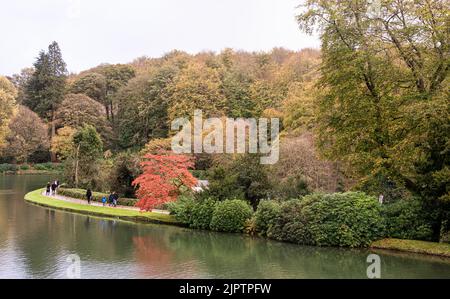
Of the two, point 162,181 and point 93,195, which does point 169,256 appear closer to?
point 162,181

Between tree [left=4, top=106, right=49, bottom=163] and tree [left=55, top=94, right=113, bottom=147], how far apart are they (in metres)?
2.72

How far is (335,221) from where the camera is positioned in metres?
17.2

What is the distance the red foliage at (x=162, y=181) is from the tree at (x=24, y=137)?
3905 cm

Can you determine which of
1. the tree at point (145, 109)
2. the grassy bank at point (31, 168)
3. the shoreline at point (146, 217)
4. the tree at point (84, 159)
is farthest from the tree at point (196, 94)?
the shoreline at point (146, 217)

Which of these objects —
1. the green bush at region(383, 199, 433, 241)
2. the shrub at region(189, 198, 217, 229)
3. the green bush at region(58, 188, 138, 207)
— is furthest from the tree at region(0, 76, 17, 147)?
the green bush at region(383, 199, 433, 241)

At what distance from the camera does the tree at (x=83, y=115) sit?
190 ft

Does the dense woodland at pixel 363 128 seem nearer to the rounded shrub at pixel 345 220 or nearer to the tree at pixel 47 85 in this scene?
the rounded shrub at pixel 345 220

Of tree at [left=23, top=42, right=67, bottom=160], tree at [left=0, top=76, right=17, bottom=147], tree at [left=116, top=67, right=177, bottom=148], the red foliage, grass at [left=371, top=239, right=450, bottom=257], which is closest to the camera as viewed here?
grass at [left=371, top=239, right=450, bottom=257]

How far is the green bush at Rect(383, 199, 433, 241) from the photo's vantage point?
55.4 ft

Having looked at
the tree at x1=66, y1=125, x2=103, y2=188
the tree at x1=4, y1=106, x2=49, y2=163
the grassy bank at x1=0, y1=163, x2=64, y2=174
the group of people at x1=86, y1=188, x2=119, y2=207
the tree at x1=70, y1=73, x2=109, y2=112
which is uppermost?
the tree at x1=70, y1=73, x2=109, y2=112

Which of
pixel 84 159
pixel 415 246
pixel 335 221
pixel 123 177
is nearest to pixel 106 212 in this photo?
pixel 123 177

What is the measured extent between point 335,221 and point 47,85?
54.1 meters

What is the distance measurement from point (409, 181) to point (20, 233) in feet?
48.2

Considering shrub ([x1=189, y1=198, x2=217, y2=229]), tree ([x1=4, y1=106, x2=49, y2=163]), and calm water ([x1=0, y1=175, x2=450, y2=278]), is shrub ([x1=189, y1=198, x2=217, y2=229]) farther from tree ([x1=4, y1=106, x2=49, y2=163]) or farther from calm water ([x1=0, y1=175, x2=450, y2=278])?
tree ([x1=4, y1=106, x2=49, y2=163])
